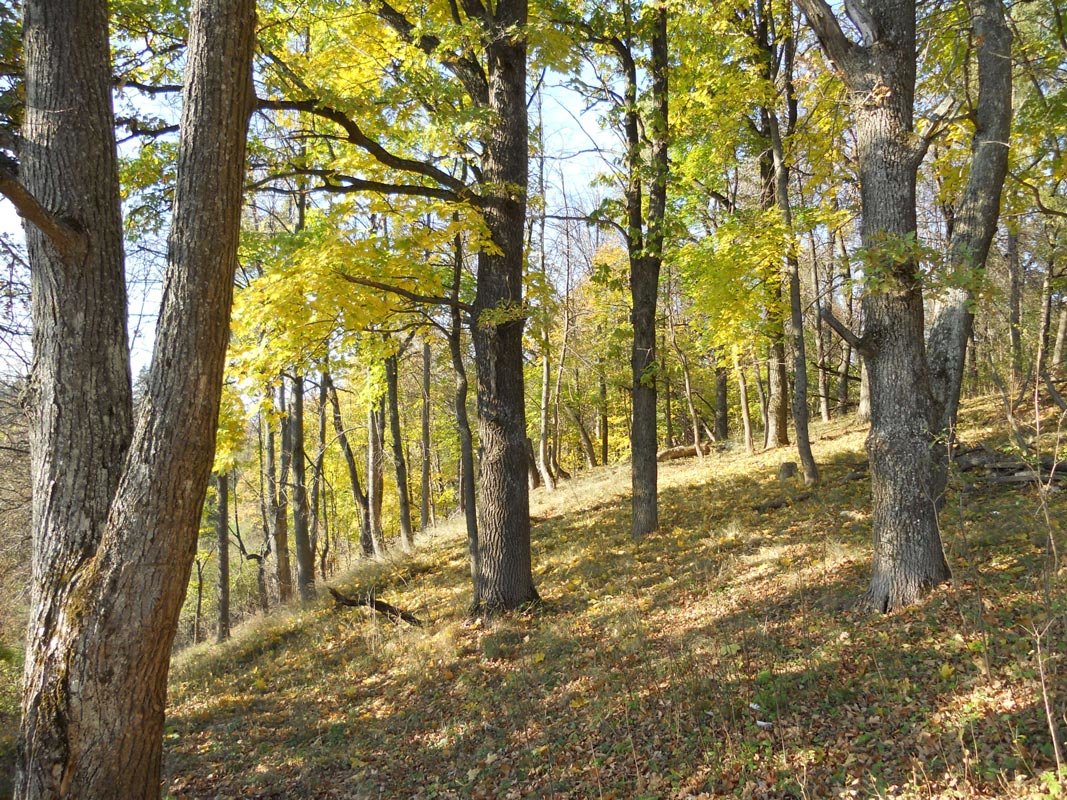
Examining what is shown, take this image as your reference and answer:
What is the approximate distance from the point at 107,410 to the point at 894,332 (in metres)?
6.05

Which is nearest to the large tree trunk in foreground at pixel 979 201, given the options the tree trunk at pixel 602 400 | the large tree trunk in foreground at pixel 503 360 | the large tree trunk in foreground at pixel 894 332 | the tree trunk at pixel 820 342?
the large tree trunk in foreground at pixel 894 332

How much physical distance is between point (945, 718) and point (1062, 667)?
2.82 ft

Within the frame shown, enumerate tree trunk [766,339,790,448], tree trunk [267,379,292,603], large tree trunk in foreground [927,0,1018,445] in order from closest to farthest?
large tree trunk in foreground [927,0,1018,445] → tree trunk [267,379,292,603] → tree trunk [766,339,790,448]

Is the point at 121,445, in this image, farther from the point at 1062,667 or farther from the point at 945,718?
the point at 1062,667

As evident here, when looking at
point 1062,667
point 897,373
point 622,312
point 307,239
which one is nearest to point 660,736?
point 1062,667

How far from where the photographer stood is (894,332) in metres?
5.40

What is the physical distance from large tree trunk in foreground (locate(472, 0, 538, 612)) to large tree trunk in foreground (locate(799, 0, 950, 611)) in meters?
3.56

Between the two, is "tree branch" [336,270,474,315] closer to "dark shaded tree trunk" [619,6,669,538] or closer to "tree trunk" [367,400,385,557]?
"dark shaded tree trunk" [619,6,669,538]

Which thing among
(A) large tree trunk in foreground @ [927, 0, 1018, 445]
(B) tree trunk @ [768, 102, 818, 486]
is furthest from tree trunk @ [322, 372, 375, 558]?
(A) large tree trunk in foreground @ [927, 0, 1018, 445]

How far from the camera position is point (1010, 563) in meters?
5.83

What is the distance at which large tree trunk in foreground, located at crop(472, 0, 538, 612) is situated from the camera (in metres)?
7.57

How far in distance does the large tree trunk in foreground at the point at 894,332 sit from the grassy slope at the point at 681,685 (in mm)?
412

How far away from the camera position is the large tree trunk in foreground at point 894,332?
534cm

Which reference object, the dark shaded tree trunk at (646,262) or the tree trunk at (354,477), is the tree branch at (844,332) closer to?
the dark shaded tree trunk at (646,262)
